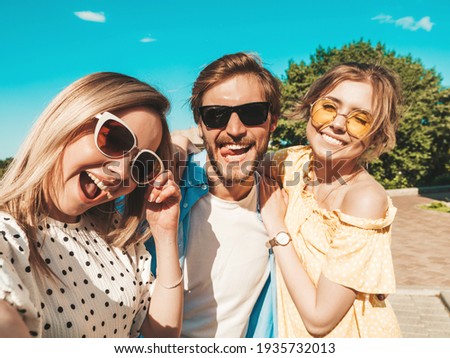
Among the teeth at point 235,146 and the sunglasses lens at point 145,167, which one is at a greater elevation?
the teeth at point 235,146

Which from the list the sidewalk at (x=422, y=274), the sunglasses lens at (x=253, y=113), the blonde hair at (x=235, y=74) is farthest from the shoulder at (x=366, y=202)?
the sidewalk at (x=422, y=274)

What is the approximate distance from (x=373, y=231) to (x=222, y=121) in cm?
122

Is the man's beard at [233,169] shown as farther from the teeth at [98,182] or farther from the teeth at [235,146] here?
the teeth at [98,182]

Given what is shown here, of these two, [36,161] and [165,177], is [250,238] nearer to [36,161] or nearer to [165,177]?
[165,177]

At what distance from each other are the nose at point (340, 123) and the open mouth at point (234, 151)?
0.61 metres

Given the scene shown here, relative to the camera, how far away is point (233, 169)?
2.51m

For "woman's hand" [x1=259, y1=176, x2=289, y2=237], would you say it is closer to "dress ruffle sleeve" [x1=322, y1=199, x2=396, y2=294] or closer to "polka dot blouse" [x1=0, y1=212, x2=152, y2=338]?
"dress ruffle sleeve" [x1=322, y1=199, x2=396, y2=294]

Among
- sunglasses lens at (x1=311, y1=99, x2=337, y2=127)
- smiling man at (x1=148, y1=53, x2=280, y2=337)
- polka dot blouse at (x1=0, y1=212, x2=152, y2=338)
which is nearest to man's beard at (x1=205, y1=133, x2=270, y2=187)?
smiling man at (x1=148, y1=53, x2=280, y2=337)

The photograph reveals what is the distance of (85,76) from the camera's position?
1.69 metres

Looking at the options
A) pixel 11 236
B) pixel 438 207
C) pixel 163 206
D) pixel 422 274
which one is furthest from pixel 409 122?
pixel 11 236

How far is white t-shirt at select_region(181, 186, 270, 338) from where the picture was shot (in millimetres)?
2375

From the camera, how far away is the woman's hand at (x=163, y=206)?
194 cm

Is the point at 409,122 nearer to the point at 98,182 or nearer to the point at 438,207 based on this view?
the point at 438,207
